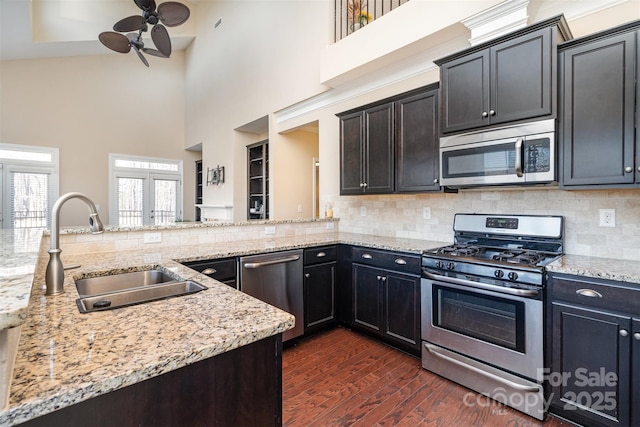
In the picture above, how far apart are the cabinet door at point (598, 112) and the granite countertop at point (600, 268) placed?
486 millimetres

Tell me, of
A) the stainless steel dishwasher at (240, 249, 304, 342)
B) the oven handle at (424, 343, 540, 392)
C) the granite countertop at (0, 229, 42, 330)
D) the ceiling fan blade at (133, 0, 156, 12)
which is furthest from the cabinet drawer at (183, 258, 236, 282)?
the ceiling fan blade at (133, 0, 156, 12)

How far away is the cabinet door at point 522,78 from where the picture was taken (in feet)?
6.58

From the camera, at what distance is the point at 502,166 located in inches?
87.6

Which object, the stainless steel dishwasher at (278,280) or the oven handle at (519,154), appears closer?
the oven handle at (519,154)

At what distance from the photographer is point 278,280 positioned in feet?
8.98

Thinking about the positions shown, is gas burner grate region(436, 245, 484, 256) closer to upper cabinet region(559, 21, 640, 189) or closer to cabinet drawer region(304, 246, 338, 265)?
upper cabinet region(559, 21, 640, 189)

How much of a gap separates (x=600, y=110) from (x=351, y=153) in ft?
6.57

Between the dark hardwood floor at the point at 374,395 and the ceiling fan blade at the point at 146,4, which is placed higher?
the ceiling fan blade at the point at 146,4

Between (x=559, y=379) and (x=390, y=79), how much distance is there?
2.98 meters

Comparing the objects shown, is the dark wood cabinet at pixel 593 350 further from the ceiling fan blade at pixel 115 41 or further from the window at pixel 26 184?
the window at pixel 26 184

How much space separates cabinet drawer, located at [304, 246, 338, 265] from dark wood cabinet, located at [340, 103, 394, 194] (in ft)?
2.23

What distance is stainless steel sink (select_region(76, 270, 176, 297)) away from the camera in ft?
5.68

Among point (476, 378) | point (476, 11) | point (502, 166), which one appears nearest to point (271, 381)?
point (476, 378)

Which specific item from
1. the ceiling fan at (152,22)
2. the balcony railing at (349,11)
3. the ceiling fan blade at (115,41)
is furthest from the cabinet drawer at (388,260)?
the ceiling fan blade at (115,41)
